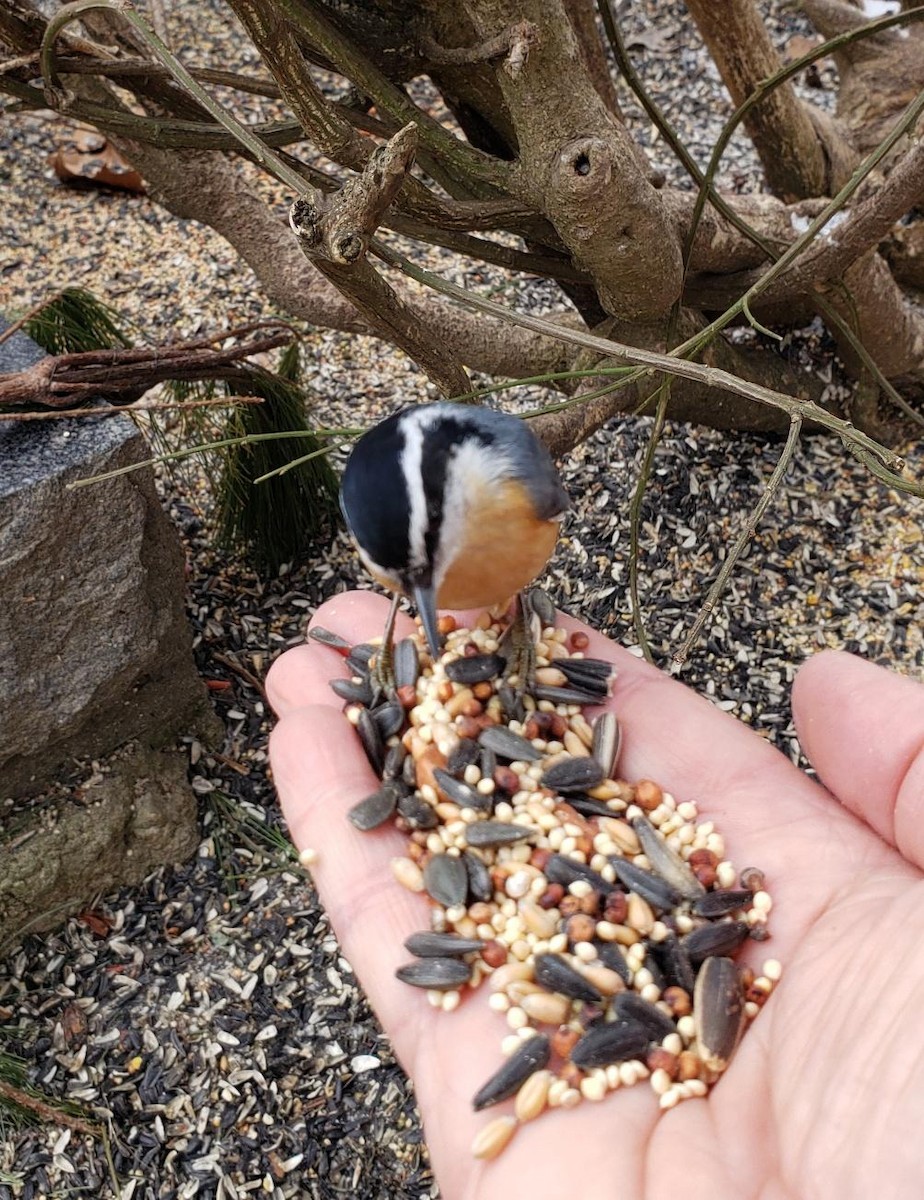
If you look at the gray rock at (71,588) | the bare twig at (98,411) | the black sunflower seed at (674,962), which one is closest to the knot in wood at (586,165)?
the bare twig at (98,411)

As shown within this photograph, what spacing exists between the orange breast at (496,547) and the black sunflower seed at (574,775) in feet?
1.20

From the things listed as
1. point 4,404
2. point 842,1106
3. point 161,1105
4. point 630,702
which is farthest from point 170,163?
point 842,1106

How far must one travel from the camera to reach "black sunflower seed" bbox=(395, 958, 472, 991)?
1730mm

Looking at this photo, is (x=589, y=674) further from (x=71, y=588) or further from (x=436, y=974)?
(x=71, y=588)

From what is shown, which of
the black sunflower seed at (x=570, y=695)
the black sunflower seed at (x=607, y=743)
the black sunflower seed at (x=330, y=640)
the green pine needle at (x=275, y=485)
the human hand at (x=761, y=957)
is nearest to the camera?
A: the human hand at (x=761, y=957)

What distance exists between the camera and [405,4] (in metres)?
2.11

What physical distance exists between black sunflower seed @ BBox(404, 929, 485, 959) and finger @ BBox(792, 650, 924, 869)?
674 millimetres

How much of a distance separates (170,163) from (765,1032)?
229 cm

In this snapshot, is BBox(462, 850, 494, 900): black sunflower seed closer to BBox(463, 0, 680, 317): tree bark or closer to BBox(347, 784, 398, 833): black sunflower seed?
BBox(347, 784, 398, 833): black sunflower seed

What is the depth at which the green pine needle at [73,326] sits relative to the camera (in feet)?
9.81

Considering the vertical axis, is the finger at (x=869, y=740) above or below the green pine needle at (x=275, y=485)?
below

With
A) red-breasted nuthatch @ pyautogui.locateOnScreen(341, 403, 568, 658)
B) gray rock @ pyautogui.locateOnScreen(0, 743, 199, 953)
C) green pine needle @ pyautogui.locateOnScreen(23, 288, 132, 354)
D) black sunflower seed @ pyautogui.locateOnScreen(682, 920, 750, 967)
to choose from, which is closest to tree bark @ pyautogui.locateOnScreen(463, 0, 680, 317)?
red-breasted nuthatch @ pyautogui.locateOnScreen(341, 403, 568, 658)

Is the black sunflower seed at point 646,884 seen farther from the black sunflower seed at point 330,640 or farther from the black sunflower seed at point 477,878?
the black sunflower seed at point 330,640

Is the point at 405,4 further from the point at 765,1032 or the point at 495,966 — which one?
the point at 765,1032
